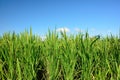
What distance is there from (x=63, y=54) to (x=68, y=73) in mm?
230

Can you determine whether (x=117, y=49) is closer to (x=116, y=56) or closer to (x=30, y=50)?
(x=116, y=56)

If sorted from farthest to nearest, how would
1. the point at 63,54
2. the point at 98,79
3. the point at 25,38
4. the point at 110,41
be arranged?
the point at 110,41, the point at 25,38, the point at 63,54, the point at 98,79

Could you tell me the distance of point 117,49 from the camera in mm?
2631

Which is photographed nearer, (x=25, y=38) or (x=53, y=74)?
(x=53, y=74)

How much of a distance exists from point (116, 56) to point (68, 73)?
0.65 meters

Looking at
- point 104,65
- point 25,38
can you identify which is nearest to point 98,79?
point 104,65

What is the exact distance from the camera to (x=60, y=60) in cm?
239

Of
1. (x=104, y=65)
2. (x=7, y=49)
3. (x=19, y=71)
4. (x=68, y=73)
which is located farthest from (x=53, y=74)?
(x=7, y=49)

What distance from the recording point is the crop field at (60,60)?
2.25 meters

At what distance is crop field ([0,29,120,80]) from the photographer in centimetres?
225

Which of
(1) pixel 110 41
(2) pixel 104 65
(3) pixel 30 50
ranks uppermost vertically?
(1) pixel 110 41

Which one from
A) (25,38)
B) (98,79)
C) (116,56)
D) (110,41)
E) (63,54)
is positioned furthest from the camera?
(110,41)

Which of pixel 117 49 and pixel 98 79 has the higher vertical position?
pixel 117 49

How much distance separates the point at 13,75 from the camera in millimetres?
2383
